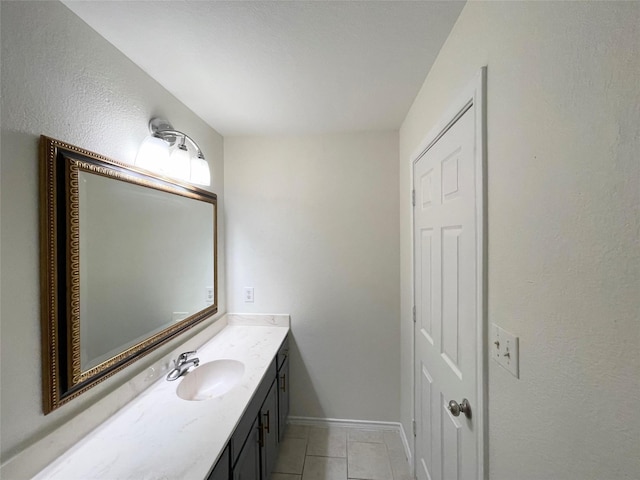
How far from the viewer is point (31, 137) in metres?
0.74

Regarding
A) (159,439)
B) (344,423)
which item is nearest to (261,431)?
(159,439)

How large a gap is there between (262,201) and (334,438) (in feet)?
6.36

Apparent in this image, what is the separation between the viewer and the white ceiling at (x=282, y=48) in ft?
2.85

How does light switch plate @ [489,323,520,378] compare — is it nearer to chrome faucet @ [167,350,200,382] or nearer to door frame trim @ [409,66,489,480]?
door frame trim @ [409,66,489,480]

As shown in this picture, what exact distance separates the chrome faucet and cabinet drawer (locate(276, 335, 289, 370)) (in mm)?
526

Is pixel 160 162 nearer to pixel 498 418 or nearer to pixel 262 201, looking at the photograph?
pixel 262 201

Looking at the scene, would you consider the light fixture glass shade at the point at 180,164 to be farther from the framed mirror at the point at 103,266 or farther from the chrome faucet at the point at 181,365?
the chrome faucet at the point at 181,365

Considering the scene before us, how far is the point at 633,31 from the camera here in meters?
0.36

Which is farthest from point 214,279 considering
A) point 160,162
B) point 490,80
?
point 490,80

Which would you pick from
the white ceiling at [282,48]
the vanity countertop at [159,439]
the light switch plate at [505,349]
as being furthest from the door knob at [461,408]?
the white ceiling at [282,48]

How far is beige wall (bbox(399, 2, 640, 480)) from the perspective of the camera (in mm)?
373

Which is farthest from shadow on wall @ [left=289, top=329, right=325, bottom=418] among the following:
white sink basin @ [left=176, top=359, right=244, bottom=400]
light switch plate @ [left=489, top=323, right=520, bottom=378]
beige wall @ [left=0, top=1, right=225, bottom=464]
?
light switch plate @ [left=489, top=323, right=520, bottom=378]

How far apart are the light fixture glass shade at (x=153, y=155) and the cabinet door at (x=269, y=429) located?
1.39 metres

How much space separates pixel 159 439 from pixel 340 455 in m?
1.34
